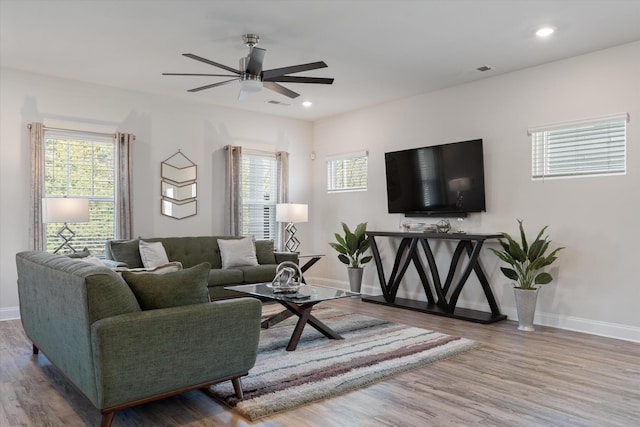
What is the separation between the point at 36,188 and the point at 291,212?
3.07 m

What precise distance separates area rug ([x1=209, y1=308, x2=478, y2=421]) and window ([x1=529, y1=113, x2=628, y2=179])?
6.75ft

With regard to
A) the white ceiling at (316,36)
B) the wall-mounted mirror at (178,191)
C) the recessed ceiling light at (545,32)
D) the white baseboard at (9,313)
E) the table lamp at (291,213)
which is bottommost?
the white baseboard at (9,313)

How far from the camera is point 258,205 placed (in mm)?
7047

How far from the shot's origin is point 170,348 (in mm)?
2451

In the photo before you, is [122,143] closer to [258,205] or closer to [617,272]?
[258,205]

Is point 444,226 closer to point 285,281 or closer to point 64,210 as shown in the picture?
point 285,281

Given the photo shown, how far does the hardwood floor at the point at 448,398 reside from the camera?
2.55m

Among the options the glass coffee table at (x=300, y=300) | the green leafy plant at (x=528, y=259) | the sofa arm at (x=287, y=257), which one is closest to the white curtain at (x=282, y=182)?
the sofa arm at (x=287, y=257)

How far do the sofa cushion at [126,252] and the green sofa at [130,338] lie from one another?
2.23 m

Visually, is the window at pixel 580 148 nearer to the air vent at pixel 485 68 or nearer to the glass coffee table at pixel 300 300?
the air vent at pixel 485 68

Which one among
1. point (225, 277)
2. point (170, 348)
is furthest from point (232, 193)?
Result: point (170, 348)

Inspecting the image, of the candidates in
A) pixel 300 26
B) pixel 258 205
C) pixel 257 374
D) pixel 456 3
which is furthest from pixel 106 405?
pixel 258 205

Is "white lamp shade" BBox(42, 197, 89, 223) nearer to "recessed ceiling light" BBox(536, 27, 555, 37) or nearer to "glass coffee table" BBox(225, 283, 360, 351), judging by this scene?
"glass coffee table" BBox(225, 283, 360, 351)

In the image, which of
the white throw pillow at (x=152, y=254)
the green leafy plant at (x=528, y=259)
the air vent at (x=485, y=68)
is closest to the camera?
the green leafy plant at (x=528, y=259)
